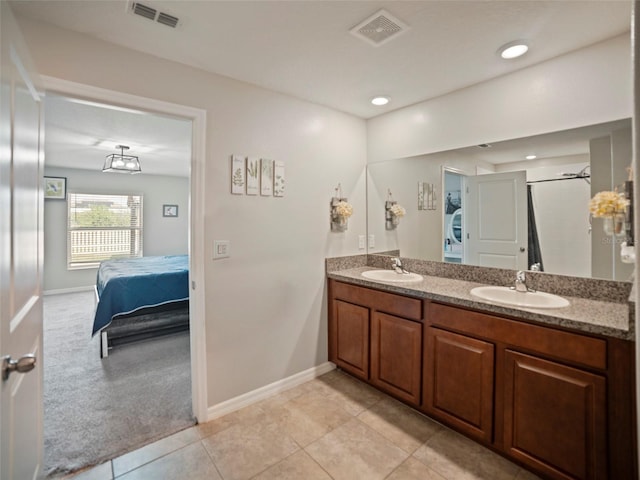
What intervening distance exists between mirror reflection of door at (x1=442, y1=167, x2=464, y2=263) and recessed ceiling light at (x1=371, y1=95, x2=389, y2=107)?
2.44 ft

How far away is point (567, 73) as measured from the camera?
187 cm

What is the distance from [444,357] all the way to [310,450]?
994mm

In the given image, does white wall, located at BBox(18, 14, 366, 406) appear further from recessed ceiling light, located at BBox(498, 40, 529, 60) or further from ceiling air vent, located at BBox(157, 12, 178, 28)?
recessed ceiling light, located at BBox(498, 40, 529, 60)

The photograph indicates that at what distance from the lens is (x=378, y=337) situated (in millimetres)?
2383

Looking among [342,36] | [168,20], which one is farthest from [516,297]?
[168,20]

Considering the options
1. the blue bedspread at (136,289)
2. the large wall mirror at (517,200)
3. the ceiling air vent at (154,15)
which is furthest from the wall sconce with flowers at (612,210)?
the blue bedspread at (136,289)

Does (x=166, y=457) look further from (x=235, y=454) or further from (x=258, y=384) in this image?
(x=258, y=384)

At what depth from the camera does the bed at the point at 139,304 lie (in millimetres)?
3141

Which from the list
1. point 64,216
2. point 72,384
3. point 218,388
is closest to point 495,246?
point 218,388

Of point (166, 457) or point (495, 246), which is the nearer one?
point (166, 457)

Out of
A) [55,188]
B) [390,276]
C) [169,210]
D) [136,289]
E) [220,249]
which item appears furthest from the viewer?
A: [169,210]

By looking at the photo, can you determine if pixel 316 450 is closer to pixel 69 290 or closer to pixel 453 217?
pixel 453 217

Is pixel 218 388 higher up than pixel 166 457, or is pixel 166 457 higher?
pixel 218 388

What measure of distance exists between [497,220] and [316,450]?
198cm
